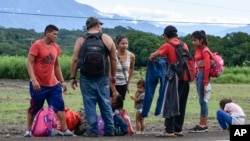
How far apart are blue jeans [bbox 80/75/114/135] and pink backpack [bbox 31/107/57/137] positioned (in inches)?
26.5

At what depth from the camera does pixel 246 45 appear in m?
67.8

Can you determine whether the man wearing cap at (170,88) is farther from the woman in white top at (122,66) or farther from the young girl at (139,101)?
the young girl at (139,101)

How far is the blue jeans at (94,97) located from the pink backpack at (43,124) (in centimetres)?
67

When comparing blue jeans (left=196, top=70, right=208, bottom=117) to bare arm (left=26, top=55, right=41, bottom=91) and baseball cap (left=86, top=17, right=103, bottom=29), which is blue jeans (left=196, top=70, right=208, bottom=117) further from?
bare arm (left=26, top=55, right=41, bottom=91)

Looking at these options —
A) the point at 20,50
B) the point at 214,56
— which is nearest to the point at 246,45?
the point at 20,50

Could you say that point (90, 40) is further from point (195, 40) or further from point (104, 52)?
point (195, 40)

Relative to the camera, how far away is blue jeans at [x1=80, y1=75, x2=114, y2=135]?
1055cm

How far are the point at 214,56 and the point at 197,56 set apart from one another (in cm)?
32

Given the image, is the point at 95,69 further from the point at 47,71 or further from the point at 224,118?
the point at 224,118

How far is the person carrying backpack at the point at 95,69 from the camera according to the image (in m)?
10.3

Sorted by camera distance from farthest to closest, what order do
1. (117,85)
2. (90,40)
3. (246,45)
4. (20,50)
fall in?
(246,45) < (20,50) < (117,85) < (90,40)

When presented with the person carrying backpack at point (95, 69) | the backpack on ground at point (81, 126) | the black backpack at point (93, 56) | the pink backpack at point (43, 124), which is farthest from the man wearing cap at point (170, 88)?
the pink backpack at point (43, 124)

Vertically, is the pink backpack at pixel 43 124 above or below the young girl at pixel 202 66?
below

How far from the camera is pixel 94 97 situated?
10.7 meters
